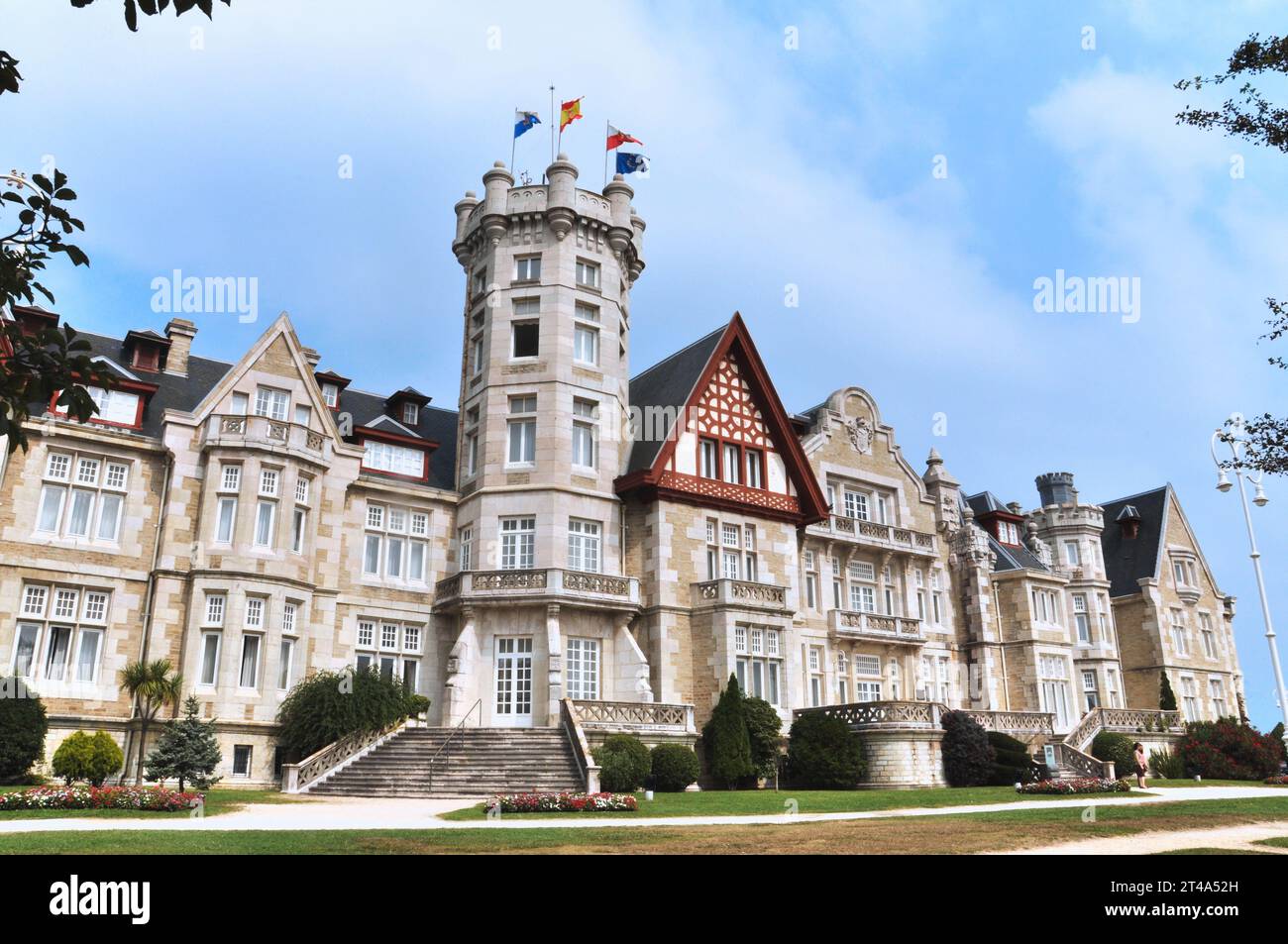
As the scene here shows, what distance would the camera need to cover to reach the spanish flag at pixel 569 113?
3800 cm

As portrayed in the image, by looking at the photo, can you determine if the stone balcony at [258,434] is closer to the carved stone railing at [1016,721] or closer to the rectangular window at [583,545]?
the rectangular window at [583,545]

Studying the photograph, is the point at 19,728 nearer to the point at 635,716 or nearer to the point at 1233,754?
the point at 635,716

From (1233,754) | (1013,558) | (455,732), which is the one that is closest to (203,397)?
(455,732)

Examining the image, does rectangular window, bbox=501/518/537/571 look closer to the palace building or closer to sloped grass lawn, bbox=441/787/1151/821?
the palace building

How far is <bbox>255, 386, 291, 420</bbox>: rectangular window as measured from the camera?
107ft

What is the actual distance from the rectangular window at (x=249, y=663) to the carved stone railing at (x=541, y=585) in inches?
248

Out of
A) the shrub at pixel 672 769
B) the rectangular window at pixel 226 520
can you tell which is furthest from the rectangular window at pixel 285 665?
the shrub at pixel 672 769

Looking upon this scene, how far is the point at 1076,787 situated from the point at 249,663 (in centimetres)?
2359

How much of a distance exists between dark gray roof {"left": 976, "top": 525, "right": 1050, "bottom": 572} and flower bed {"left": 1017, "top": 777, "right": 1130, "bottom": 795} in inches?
845

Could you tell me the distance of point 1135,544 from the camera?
56156mm

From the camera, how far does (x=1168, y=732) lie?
139ft
